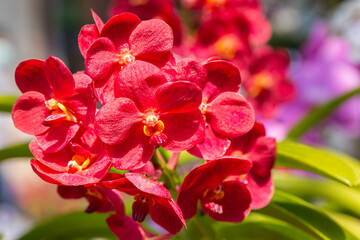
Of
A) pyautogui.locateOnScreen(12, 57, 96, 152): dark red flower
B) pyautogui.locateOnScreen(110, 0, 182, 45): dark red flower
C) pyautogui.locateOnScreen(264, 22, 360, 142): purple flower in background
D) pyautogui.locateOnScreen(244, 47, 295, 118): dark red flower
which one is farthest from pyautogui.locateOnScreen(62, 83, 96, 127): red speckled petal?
pyautogui.locateOnScreen(264, 22, 360, 142): purple flower in background

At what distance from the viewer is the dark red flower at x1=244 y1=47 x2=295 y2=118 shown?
3.00ft

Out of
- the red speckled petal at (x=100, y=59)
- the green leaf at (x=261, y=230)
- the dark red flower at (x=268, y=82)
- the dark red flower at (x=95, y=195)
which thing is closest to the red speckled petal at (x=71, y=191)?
the dark red flower at (x=95, y=195)

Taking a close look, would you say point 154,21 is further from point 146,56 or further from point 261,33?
point 261,33

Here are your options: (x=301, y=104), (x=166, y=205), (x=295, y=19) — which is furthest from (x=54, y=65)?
(x=295, y=19)

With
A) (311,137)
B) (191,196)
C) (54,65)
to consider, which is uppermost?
(54,65)

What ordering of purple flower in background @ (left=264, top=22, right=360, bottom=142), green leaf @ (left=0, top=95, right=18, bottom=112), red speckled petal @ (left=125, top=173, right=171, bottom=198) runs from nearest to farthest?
red speckled petal @ (left=125, top=173, right=171, bottom=198) → green leaf @ (left=0, top=95, right=18, bottom=112) → purple flower in background @ (left=264, top=22, right=360, bottom=142)

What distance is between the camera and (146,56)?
0.38 m

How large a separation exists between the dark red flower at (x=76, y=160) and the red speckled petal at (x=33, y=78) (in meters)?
0.05

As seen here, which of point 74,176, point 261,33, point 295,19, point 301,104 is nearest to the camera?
point 74,176

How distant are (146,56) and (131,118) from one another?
61 millimetres

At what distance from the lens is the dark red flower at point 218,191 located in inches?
14.4

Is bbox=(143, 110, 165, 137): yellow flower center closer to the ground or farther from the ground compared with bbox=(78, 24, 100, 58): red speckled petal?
closer to the ground

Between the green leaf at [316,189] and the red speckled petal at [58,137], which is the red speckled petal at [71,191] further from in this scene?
the green leaf at [316,189]

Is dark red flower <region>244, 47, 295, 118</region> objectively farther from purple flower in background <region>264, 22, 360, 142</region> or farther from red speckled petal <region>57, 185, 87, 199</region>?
red speckled petal <region>57, 185, 87, 199</region>
